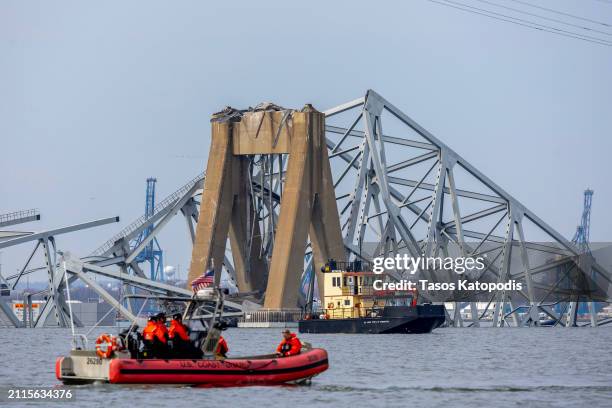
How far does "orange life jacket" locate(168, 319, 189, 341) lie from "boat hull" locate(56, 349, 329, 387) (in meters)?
1.01

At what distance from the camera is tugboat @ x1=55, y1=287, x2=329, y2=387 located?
58.4 metres

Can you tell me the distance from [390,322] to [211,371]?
60314 millimetres

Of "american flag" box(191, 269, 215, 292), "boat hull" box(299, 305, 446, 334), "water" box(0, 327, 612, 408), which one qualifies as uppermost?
"boat hull" box(299, 305, 446, 334)

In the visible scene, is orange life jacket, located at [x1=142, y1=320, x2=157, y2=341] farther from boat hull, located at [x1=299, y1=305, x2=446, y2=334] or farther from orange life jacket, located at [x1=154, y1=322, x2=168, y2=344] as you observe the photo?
boat hull, located at [x1=299, y1=305, x2=446, y2=334]

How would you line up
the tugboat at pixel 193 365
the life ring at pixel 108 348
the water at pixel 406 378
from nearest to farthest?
the water at pixel 406 378, the tugboat at pixel 193 365, the life ring at pixel 108 348

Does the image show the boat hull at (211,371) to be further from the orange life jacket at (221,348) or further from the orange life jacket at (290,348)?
the orange life jacket at (221,348)

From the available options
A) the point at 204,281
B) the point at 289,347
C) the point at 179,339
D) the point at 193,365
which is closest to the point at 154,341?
A: the point at 179,339

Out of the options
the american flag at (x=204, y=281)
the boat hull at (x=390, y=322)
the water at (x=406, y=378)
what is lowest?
the water at (x=406, y=378)

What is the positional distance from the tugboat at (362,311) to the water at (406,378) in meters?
11.0

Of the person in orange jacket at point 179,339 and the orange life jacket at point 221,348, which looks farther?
the orange life jacket at point 221,348

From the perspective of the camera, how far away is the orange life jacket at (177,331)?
59.5 m

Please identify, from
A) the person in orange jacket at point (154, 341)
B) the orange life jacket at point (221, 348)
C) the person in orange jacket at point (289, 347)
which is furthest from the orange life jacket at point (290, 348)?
the person in orange jacket at point (154, 341)

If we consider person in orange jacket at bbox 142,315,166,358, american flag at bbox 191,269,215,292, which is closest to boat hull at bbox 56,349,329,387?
person in orange jacket at bbox 142,315,166,358

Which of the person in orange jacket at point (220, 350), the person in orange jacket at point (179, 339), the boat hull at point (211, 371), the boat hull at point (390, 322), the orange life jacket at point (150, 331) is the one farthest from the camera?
the boat hull at point (390, 322)
